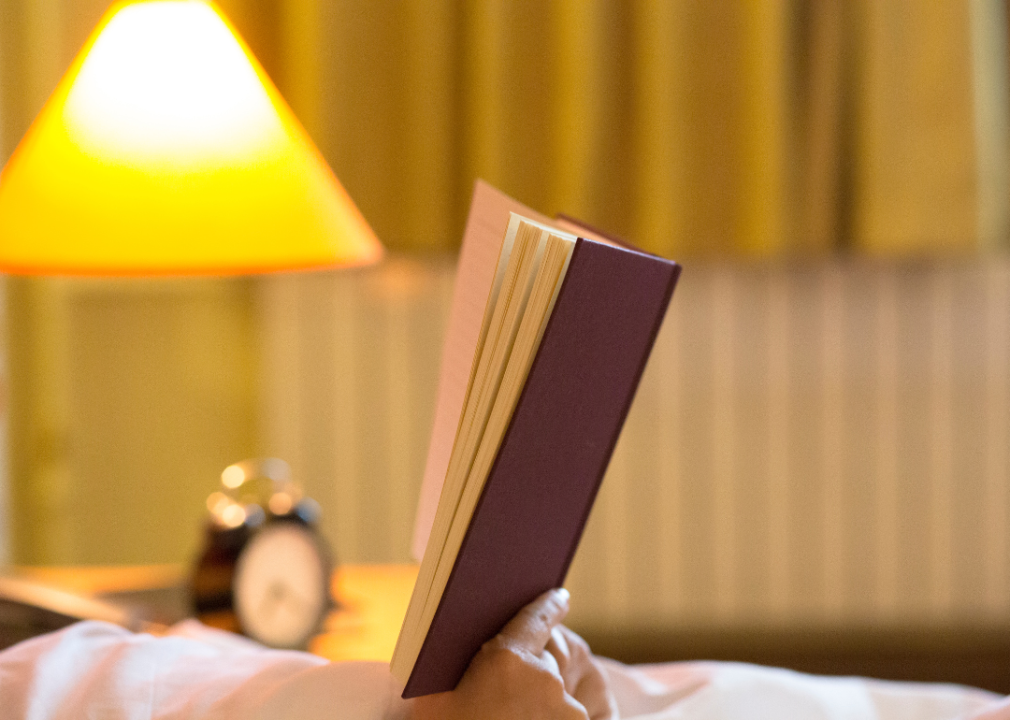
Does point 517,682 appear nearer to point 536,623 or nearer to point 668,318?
point 536,623

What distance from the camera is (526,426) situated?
492 millimetres

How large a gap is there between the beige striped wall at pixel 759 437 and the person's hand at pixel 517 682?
1331 mm

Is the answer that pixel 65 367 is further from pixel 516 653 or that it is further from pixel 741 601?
pixel 516 653

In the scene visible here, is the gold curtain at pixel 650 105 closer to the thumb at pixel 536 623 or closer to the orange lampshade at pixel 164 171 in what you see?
the orange lampshade at pixel 164 171

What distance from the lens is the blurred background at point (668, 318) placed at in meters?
1.73

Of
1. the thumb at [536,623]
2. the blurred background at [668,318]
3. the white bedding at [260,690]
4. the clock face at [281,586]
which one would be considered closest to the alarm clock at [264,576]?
the clock face at [281,586]

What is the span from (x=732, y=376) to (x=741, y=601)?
46 cm

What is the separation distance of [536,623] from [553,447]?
11cm

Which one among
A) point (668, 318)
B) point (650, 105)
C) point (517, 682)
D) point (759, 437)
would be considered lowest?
point (759, 437)

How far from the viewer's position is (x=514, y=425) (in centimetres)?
48

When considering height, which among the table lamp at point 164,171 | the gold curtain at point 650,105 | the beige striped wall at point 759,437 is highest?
the gold curtain at point 650,105

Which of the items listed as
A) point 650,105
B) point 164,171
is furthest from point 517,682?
point 650,105

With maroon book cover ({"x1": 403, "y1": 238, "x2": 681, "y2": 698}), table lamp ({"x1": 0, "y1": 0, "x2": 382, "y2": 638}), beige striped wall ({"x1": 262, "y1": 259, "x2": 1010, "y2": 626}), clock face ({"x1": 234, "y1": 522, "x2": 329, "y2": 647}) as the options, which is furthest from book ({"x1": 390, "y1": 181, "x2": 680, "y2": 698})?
beige striped wall ({"x1": 262, "y1": 259, "x2": 1010, "y2": 626})

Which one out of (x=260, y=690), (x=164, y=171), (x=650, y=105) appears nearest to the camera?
(x=260, y=690)
